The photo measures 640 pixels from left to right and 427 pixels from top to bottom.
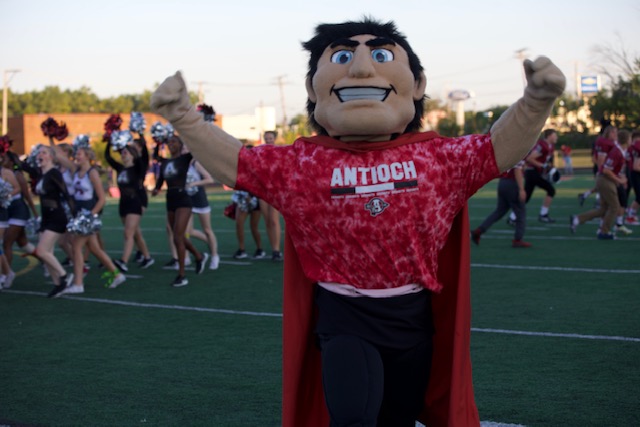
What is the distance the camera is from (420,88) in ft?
14.0

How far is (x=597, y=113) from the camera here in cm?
4612

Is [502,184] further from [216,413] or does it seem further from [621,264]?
[216,413]

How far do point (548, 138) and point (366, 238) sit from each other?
47.9 ft

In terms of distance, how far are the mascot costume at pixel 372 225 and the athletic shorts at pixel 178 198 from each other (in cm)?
765

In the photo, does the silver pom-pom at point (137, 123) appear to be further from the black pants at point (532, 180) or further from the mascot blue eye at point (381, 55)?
the mascot blue eye at point (381, 55)

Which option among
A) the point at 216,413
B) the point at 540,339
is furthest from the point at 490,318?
the point at 216,413

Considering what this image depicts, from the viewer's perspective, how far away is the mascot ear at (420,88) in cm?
423

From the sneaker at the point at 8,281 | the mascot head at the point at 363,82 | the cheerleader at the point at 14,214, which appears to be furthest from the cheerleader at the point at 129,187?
the mascot head at the point at 363,82

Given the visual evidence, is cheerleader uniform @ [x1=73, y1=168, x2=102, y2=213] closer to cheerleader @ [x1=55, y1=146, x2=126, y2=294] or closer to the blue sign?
cheerleader @ [x1=55, y1=146, x2=126, y2=294]

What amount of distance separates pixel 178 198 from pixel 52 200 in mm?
1583

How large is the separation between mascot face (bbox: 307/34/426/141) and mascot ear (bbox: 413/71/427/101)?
0.04m

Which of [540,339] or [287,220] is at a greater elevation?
[287,220]

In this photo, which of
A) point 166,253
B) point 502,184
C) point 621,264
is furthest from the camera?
point 166,253

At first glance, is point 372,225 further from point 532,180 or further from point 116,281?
point 532,180
